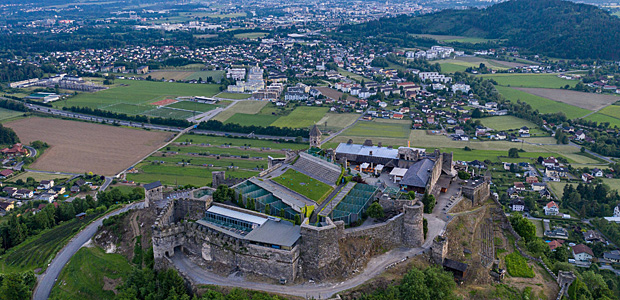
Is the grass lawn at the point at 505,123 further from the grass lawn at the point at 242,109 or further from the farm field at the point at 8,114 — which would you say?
the farm field at the point at 8,114

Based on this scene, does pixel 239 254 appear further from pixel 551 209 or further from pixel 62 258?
pixel 551 209

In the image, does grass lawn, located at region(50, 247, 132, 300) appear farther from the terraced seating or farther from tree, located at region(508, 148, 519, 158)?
tree, located at region(508, 148, 519, 158)

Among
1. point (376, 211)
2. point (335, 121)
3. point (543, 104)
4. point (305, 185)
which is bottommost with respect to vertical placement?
point (335, 121)

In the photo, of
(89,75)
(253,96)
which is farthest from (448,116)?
(89,75)

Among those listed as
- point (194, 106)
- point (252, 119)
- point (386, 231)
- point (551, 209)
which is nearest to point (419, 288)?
point (386, 231)

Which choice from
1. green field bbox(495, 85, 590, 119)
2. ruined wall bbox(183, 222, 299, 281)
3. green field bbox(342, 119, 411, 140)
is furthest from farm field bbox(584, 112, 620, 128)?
ruined wall bbox(183, 222, 299, 281)

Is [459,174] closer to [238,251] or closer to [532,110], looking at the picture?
[238,251]

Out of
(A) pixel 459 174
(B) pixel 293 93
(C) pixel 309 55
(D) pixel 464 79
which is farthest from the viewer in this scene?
(C) pixel 309 55
